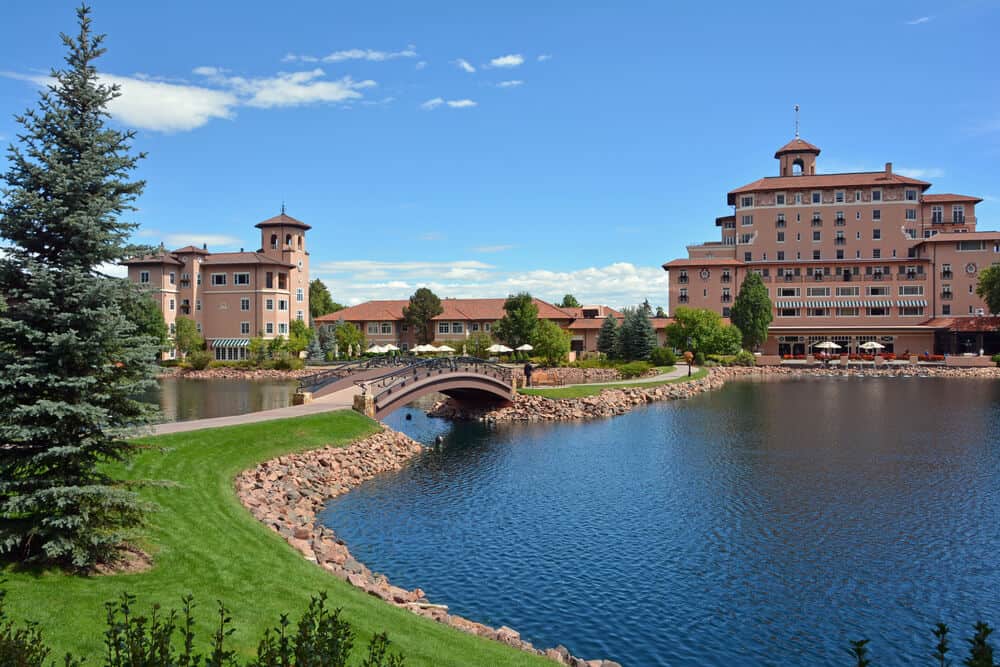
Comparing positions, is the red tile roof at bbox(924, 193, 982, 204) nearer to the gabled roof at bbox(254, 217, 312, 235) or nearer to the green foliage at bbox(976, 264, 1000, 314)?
the green foliage at bbox(976, 264, 1000, 314)

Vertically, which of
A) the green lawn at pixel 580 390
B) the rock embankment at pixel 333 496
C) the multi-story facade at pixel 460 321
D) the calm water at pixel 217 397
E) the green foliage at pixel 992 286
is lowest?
the rock embankment at pixel 333 496

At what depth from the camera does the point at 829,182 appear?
110125mm

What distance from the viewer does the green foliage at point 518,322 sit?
88.9 meters

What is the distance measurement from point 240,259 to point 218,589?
300 feet

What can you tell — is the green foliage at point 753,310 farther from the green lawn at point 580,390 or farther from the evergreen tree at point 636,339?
the green lawn at point 580,390

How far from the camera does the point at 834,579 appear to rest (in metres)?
19.8

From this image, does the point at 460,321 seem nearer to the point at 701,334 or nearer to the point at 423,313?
the point at 423,313

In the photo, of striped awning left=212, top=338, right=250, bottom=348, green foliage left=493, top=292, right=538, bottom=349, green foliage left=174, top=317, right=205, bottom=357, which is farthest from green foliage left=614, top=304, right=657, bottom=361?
green foliage left=174, top=317, right=205, bottom=357

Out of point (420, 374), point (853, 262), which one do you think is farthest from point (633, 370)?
point (853, 262)

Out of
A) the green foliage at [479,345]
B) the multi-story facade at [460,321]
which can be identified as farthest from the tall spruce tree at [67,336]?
the multi-story facade at [460,321]

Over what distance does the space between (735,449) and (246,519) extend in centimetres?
2801

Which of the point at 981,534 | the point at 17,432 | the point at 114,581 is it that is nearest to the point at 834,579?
the point at 981,534

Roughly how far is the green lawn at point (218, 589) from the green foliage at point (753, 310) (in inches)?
3489

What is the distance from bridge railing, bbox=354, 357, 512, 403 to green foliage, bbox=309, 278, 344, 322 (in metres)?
85.1
